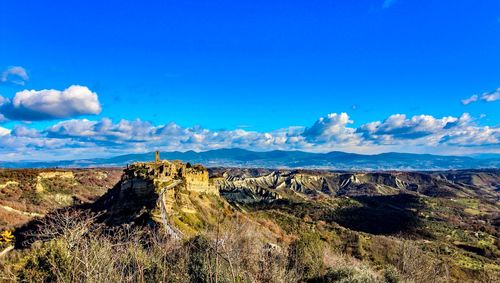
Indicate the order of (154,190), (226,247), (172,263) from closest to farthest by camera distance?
(226,247), (172,263), (154,190)

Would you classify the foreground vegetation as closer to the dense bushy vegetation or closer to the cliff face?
the dense bushy vegetation

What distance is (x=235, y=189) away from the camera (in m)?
176

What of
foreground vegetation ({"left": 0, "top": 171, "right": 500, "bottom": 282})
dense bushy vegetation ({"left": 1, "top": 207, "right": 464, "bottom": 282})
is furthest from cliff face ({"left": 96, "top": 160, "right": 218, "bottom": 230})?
dense bushy vegetation ({"left": 1, "top": 207, "right": 464, "bottom": 282})

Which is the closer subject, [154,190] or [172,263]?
[172,263]

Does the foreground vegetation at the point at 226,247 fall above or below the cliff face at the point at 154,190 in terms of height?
below

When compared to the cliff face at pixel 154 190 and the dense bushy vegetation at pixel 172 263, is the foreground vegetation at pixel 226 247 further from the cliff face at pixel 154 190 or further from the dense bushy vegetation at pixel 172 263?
the cliff face at pixel 154 190

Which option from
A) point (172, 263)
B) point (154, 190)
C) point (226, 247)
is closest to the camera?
point (226, 247)

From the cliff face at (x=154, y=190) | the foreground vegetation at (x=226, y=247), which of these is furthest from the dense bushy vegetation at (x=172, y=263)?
the cliff face at (x=154, y=190)

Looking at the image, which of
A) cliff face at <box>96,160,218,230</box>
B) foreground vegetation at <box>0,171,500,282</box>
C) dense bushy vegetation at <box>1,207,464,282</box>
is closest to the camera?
dense bushy vegetation at <box>1,207,464,282</box>

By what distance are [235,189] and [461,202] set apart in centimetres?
9869

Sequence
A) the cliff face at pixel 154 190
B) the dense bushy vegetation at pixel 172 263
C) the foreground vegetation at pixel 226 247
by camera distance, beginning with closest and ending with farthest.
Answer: the dense bushy vegetation at pixel 172 263, the foreground vegetation at pixel 226 247, the cliff face at pixel 154 190

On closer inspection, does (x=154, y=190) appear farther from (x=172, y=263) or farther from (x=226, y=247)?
(x=226, y=247)

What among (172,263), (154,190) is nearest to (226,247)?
(172,263)

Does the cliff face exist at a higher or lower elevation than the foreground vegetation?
higher
